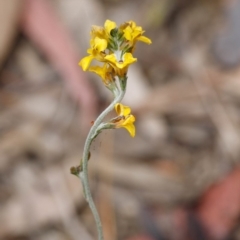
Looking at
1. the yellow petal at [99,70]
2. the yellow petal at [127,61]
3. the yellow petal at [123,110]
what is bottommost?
the yellow petal at [123,110]

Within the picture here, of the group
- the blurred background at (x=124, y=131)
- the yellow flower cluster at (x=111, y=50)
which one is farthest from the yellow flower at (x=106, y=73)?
the blurred background at (x=124, y=131)

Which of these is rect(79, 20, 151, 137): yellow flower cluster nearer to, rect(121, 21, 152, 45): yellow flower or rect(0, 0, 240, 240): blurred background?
rect(121, 21, 152, 45): yellow flower

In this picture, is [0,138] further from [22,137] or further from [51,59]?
[51,59]

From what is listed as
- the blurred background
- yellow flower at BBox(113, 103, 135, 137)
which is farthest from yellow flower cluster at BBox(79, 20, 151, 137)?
the blurred background

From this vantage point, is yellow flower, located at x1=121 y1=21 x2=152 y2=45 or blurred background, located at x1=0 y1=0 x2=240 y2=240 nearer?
yellow flower, located at x1=121 y1=21 x2=152 y2=45

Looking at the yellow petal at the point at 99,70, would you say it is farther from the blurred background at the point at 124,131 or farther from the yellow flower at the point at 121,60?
the blurred background at the point at 124,131

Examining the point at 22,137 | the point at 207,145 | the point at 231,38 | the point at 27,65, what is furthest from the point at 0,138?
the point at 231,38
